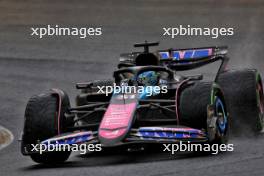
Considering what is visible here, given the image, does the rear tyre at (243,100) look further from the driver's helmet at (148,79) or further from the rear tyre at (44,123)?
the rear tyre at (44,123)

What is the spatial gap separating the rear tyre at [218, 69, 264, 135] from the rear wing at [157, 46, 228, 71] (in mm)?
992

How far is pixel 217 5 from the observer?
93.9 feet

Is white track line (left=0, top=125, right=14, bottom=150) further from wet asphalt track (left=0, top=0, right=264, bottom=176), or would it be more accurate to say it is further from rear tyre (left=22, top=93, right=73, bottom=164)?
rear tyre (left=22, top=93, right=73, bottom=164)

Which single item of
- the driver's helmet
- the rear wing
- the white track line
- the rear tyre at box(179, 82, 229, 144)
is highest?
the rear wing

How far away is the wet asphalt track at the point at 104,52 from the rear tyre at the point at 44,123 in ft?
0.77

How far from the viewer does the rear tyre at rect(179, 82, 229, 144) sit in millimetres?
12359

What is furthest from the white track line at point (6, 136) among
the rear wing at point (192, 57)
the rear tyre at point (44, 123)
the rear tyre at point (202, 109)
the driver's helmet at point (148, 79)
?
the rear tyre at point (202, 109)

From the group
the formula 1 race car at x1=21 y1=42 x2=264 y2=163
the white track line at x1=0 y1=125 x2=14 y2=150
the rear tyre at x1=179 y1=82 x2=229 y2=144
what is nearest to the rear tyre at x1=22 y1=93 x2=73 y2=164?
the formula 1 race car at x1=21 y1=42 x2=264 y2=163

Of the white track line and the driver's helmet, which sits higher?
the driver's helmet

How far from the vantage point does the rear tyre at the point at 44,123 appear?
12.8 m

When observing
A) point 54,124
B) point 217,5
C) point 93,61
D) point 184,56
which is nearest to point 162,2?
point 217,5

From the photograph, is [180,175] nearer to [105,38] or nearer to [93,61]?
[93,61]

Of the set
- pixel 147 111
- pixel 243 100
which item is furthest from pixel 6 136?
pixel 243 100

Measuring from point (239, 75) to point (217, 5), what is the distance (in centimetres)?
1441
